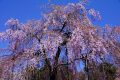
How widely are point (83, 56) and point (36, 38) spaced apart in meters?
1.78

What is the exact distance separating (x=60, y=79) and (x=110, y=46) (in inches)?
94.1

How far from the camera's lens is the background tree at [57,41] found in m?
5.76

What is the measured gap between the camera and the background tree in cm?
576

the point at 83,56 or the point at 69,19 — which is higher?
the point at 69,19

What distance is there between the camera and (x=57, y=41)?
597 centimetres

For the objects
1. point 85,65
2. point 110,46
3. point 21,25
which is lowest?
point 85,65

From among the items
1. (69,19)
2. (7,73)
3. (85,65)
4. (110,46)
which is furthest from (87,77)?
(7,73)

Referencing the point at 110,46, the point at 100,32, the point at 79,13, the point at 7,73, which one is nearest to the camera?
the point at 7,73

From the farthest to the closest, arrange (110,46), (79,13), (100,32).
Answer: (79,13) < (100,32) < (110,46)

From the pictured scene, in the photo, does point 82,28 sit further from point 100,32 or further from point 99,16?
point 99,16

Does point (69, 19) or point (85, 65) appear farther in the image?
point (69, 19)

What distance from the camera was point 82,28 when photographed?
6023 mm

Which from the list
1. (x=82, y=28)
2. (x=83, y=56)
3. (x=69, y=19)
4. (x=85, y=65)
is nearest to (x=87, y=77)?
(x=85, y=65)

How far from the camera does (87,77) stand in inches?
254
